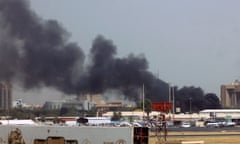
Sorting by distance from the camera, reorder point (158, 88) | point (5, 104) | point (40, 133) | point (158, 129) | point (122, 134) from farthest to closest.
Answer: point (158, 88) → point (5, 104) → point (158, 129) → point (40, 133) → point (122, 134)

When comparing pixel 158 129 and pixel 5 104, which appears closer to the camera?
pixel 158 129

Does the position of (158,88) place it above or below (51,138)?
above

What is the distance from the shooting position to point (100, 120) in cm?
11900

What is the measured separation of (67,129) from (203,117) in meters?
160

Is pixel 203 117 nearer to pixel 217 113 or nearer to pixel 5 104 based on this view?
pixel 217 113

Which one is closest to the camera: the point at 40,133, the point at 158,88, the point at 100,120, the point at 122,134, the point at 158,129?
the point at 122,134

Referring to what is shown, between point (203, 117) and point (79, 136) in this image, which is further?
point (203, 117)

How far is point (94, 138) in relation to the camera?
30.1m

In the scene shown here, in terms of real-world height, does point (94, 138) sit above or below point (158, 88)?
below

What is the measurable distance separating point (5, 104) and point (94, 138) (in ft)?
508

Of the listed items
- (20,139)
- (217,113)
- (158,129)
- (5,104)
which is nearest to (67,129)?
(20,139)

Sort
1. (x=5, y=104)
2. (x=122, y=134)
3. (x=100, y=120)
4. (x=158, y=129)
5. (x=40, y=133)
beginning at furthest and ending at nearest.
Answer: (x=5, y=104), (x=100, y=120), (x=158, y=129), (x=40, y=133), (x=122, y=134)

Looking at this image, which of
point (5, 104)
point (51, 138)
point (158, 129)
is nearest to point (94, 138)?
point (51, 138)

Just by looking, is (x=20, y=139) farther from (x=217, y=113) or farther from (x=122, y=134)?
(x=217, y=113)
